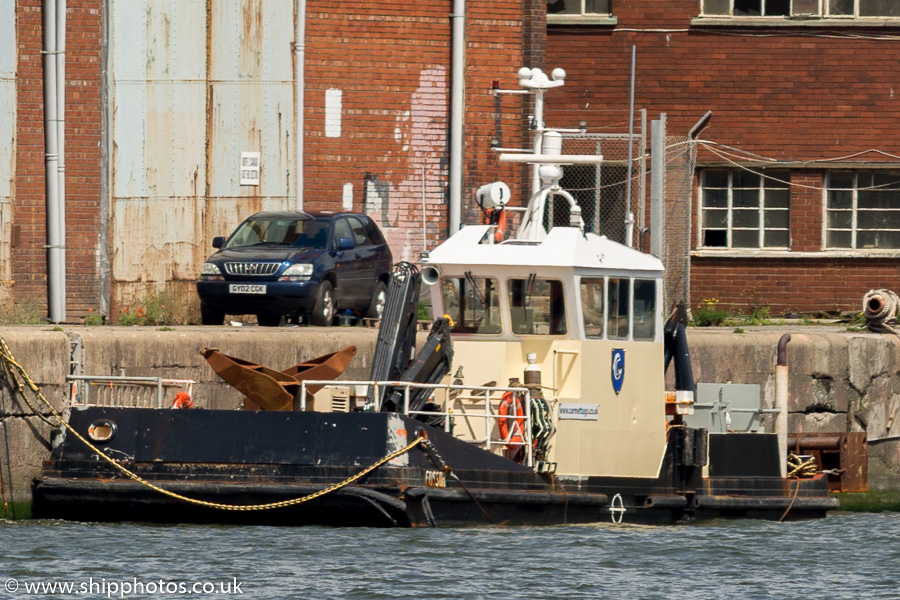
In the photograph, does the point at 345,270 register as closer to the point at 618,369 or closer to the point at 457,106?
the point at 457,106

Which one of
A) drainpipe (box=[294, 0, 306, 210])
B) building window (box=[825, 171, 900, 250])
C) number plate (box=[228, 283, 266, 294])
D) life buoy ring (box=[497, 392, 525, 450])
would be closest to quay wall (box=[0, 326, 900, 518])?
Result: number plate (box=[228, 283, 266, 294])

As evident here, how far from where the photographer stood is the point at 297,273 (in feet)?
61.1

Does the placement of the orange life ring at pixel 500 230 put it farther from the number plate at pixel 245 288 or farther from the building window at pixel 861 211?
the building window at pixel 861 211

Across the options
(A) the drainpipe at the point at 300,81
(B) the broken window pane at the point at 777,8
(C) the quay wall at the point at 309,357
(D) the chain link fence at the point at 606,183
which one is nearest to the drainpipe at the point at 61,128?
(A) the drainpipe at the point at 300,81

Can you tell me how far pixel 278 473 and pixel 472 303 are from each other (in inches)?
96.5

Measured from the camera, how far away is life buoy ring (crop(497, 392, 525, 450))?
523 inches

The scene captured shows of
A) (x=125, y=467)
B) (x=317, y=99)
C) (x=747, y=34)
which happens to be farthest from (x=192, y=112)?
(x=125, y=467)

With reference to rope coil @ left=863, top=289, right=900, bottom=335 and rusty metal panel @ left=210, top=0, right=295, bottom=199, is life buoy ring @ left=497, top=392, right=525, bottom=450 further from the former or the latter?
rusty metal panel @ left=210, top=0, right=295, bottom=199

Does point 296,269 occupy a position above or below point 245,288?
above

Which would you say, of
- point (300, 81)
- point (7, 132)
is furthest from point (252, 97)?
point (7, 132)

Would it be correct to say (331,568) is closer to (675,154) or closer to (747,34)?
(675,154)

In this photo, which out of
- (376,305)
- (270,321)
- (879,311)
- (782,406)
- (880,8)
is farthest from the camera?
(880,8)

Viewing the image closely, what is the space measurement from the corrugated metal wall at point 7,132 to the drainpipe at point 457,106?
5746mm

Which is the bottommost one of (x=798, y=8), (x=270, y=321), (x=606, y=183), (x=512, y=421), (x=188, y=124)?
(x=512, y=421)
